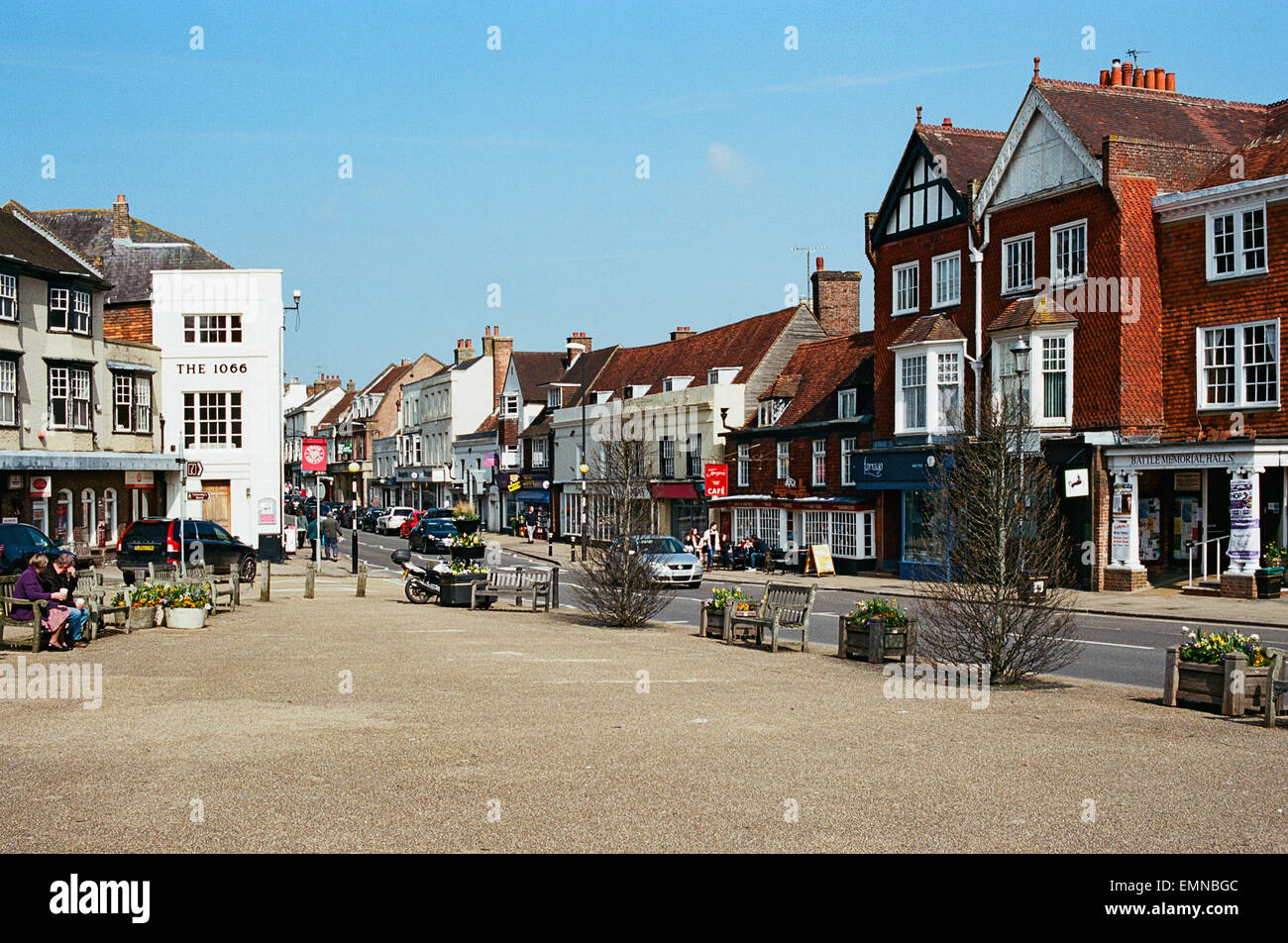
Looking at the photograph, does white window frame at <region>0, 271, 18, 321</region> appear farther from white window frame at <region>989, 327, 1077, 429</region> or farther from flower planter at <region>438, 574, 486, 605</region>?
white window frame at <region>989, 327, 1077, 429</region>

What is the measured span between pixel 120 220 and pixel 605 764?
48.5m

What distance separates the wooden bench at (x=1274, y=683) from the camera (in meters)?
12.5

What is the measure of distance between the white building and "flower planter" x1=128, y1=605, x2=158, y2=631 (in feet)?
89.7

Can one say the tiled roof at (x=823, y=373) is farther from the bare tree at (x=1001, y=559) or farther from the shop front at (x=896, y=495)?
the bare tree at (x=1001, y=559)

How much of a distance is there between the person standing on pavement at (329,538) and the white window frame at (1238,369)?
1244 inches

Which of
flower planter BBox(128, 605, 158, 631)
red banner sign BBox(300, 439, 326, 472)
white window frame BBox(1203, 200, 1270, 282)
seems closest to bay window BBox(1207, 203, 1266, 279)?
Result: white window frame BBox(1203, 200, 1270, 282)

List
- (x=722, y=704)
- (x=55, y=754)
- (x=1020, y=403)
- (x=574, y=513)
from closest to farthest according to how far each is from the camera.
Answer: (x=55, y=754)
(x=722, y=704)
(x=1020, y=403)
(x=574, y=513)

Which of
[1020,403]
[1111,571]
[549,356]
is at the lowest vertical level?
[1111,571]

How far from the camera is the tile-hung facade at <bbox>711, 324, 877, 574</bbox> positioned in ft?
139

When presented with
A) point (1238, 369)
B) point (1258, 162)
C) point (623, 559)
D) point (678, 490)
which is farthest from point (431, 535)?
point (1258, 162)
